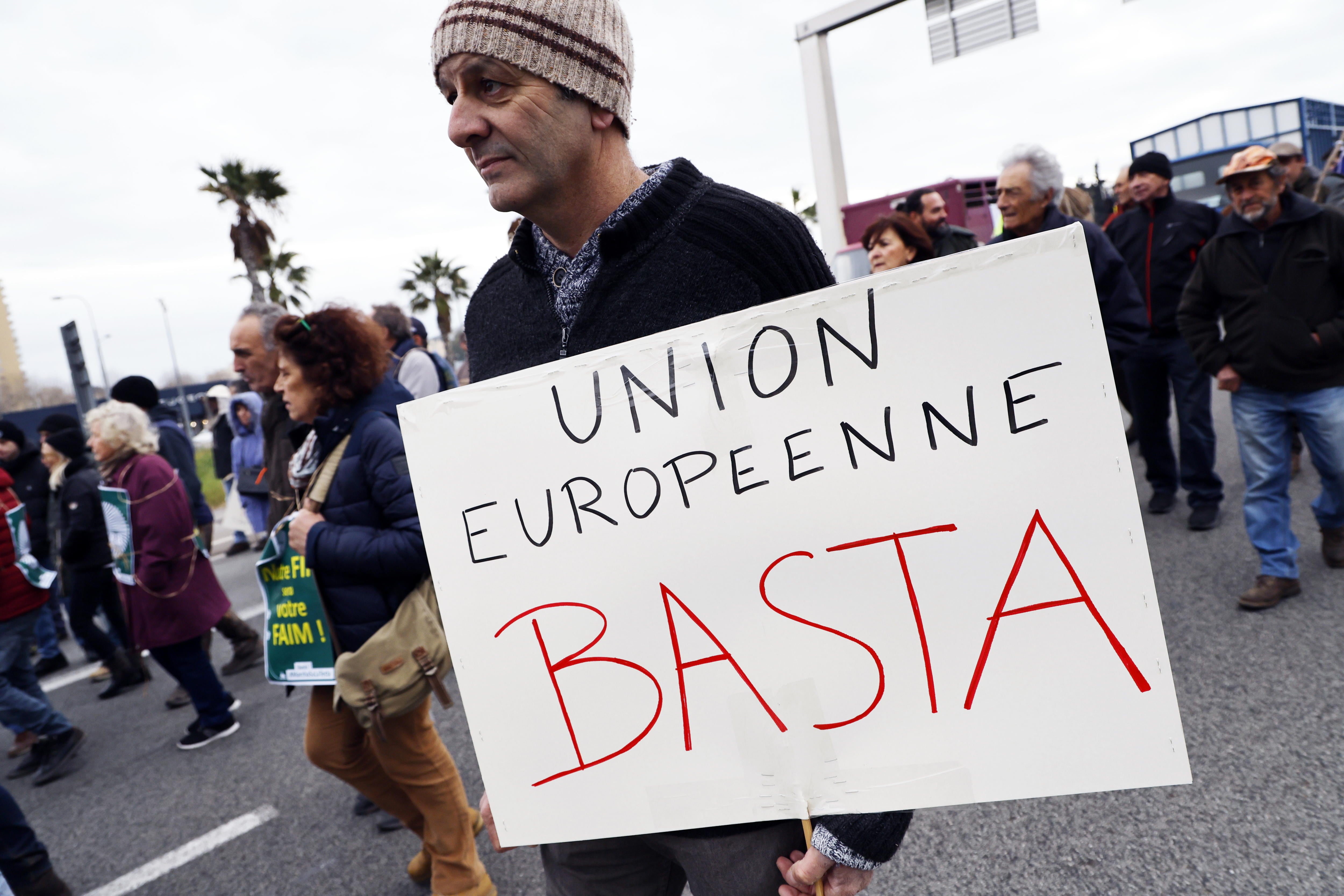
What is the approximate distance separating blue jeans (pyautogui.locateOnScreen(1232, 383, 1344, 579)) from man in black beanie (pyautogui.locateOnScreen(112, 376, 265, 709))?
5319 mm

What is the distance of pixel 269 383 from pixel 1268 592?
4070 mm

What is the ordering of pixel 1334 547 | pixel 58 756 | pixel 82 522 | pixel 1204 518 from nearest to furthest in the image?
pixel 1334 547 < pixel 58 756 < pixel 1204 518 < pixel 82 522

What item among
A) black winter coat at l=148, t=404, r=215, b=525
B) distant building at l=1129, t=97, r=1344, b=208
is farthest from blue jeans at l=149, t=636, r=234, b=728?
distant building at l=1129, t=97, r=1344, b=208

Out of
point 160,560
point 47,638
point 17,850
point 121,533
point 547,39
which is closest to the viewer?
point 547,39

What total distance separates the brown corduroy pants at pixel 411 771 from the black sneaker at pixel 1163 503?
13.9ft

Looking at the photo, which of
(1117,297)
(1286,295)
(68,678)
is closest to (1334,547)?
(1286,295)

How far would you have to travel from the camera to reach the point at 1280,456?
3.45 metres

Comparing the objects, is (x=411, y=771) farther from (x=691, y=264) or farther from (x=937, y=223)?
(x=937, y=223)

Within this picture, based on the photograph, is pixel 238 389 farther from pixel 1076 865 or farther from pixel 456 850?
pixel 1076 865

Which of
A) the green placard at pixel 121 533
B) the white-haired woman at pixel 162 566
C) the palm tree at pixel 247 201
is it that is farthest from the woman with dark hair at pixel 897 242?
the palm tree at pixel 247 201

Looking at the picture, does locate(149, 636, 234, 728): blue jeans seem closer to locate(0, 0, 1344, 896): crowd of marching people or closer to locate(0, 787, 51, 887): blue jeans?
locate(0, 0, 1344, 896): crowd of marching people

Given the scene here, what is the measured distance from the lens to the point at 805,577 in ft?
3.12

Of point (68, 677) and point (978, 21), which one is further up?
point (978, 21)

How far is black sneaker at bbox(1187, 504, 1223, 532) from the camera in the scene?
14.3 feet
